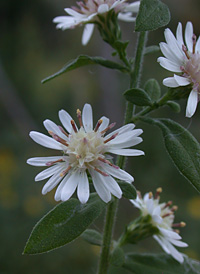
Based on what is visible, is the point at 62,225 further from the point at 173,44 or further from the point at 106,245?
the point at 173,44

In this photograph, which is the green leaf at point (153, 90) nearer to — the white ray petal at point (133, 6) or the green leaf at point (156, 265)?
the white ray petal at point (133, 6)

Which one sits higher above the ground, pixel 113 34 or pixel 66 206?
pixel 113 34

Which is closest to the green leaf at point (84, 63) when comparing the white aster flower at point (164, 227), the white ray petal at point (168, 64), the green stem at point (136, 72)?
the green stem at point (136, 72)

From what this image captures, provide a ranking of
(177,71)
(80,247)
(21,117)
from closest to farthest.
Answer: (177,71), (80,247), (21,117)

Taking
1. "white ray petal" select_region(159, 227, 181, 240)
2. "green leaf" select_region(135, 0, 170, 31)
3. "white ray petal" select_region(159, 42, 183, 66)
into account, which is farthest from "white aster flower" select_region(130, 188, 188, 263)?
"green leaf" select_region(135, 0, 170, 31)

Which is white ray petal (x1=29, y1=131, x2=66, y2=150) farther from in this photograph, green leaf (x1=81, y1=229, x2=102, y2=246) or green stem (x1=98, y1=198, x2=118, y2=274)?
green leaf (x1=81, y1=229, x2=102, y2=246)

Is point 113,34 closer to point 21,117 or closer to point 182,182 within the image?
point 182,182

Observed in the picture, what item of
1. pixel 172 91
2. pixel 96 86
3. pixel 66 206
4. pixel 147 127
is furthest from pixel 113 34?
pixel 96 86
